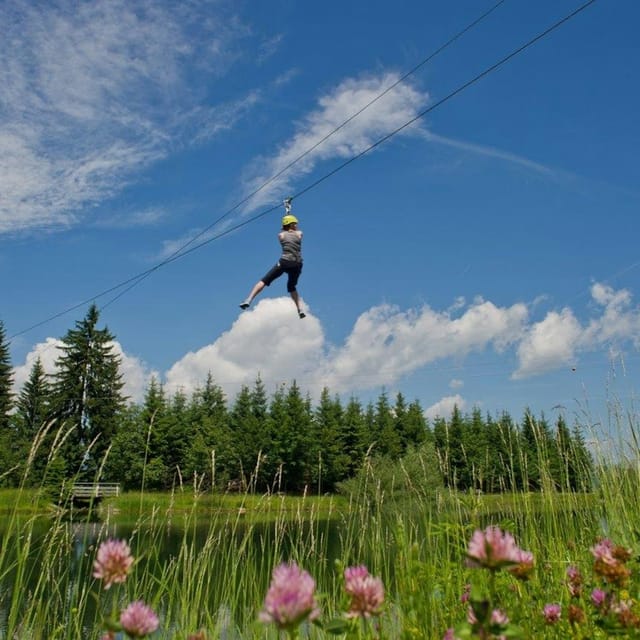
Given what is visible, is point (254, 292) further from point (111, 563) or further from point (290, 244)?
point (111, 563)

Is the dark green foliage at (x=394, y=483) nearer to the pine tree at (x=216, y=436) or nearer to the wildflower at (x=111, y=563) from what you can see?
the wildflower at (x=111, y=563)

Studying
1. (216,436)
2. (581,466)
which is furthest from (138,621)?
(216,436)

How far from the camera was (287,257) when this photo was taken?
20.5ft

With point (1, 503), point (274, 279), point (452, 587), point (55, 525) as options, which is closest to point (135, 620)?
point (452, 587)

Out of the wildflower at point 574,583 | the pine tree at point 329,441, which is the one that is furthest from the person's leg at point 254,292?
the pine tree at point 329,441

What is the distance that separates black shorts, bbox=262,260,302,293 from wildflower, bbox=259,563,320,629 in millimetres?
5487

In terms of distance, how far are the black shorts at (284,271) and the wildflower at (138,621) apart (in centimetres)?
533

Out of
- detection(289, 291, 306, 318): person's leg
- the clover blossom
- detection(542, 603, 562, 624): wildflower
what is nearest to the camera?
the clover blossom

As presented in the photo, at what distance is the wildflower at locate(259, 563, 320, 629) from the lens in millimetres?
828

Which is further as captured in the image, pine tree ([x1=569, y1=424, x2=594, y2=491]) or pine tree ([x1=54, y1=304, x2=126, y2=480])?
pine tree ([x1=54, y1=304, x2=126, y2=480])

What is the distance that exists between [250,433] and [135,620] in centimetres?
4171

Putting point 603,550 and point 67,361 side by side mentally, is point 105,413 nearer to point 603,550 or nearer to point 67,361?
point 67,361

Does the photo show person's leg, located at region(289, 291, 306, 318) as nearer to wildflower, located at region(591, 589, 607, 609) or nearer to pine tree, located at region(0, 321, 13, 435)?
wildflower, located at region(591, 589, 607, 609)

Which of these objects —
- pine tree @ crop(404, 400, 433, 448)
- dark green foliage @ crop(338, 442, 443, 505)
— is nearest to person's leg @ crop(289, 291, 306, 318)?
dark green foliage @ crop(338, 442, 443, 505)
